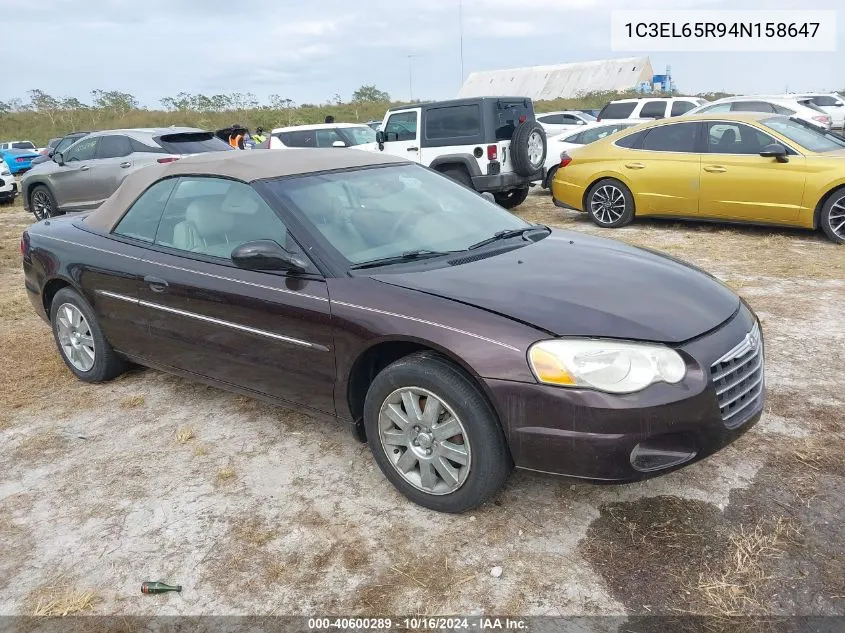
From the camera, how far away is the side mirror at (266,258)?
10.3 ft

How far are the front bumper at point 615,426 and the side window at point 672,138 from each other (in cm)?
691

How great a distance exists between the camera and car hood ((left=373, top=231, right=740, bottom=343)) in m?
2.70

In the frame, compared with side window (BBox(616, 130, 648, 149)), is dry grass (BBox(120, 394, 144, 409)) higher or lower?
lower

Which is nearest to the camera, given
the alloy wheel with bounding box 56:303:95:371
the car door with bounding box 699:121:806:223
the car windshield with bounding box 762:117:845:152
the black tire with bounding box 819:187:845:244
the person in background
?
the alloy wheel with bounding box 56:303:95:371

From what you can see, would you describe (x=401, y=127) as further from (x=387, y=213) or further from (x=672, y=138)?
(x=387, y=213)

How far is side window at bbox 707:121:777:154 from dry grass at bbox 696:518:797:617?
6643 mm

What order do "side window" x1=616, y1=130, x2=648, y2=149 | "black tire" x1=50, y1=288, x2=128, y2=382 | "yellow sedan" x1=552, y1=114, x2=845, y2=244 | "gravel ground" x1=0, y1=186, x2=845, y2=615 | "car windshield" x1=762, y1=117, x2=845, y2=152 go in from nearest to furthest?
"gravel ground" x1=0, y1=186, x2=845, y2=615 → "black tire" x1=50, y1=288, x2=128, y2=382 → "yellow sedan" x1=552, y1=114, x2=845, y2=244 → "car windshield" x1=762, y1=117, x2=845, y2=152 → "side window" x1=616, y1=130, x2=648, y2=149

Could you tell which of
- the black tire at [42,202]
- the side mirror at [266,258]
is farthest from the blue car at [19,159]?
the side mirror at [266,258]

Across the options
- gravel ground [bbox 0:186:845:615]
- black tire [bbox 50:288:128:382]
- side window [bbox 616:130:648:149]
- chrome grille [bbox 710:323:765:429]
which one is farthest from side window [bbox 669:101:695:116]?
black tire [bbox 50:288:128:382]

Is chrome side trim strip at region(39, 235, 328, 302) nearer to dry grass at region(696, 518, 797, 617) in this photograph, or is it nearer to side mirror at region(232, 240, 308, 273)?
side mirror at region(232, 240, 308, 273)

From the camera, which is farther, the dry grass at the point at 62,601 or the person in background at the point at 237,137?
the person in background at the point at 237,137

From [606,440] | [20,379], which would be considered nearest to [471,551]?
[606,440]

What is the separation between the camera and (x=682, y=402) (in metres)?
2.57

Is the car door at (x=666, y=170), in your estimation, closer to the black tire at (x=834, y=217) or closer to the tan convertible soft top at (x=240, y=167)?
the black tire at (x=834, y=217)
